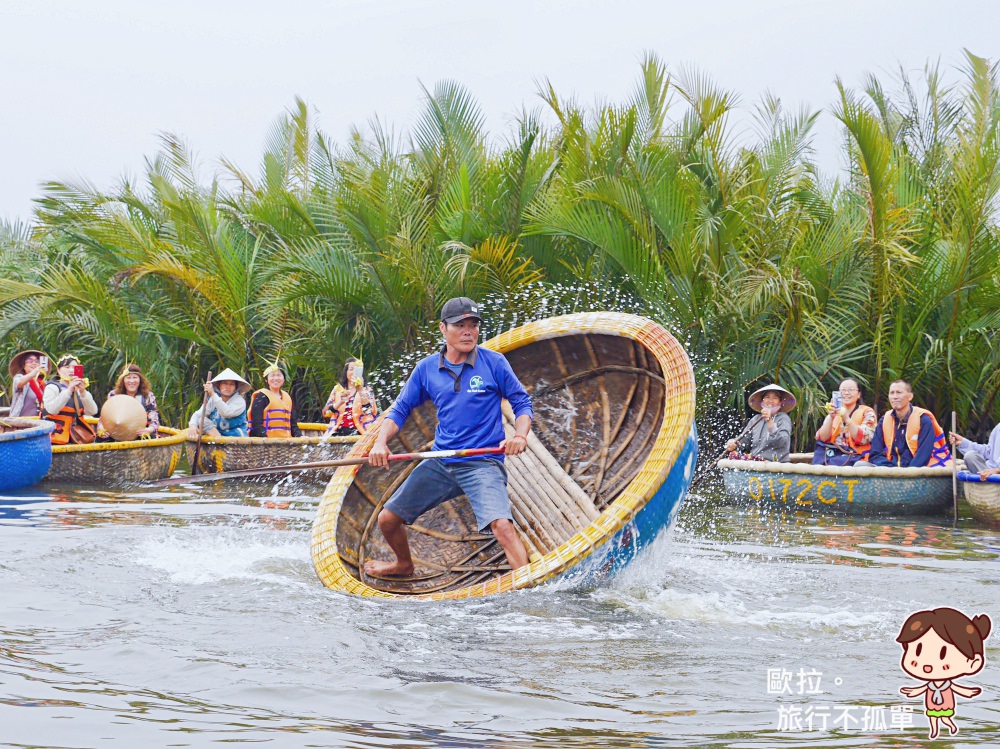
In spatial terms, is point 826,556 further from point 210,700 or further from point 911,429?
point 210,700

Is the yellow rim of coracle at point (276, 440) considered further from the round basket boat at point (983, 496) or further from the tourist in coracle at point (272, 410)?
the round basket boat at point (983, 496)

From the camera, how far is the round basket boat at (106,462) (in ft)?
35.1

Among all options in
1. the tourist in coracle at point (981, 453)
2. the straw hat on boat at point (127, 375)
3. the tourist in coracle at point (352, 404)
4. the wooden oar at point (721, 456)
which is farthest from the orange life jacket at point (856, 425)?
the straw hat on boat at point (127, 375)

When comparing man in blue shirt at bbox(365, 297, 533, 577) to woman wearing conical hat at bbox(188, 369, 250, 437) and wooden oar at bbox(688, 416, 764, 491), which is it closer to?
wooden oar at bbox(688, 416, 764, 491)

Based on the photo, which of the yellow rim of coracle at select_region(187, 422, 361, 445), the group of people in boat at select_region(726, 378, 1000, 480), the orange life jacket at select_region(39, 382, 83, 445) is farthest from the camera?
the orange life jacket at select_region(39, 382, 83, 445)

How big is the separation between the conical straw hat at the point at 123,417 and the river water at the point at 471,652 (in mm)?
4174

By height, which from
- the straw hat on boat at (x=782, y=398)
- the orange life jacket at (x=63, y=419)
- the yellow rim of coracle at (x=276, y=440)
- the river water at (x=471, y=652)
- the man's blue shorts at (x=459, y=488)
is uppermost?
the straw hat on boat at (x=782, y=398)

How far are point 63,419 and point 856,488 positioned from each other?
24.2 feet

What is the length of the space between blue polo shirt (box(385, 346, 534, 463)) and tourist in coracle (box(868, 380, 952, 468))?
4828 mm

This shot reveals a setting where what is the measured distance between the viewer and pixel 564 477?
695 centimetres

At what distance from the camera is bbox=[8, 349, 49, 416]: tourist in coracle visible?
11195 mm

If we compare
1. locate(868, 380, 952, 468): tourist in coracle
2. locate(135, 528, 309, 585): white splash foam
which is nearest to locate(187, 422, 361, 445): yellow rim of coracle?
locate(135, 528, 309, 585): white splash foam

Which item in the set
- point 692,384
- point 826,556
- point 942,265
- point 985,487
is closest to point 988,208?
point 942,265

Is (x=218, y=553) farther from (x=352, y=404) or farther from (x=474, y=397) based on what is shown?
(x=352, y=404)
